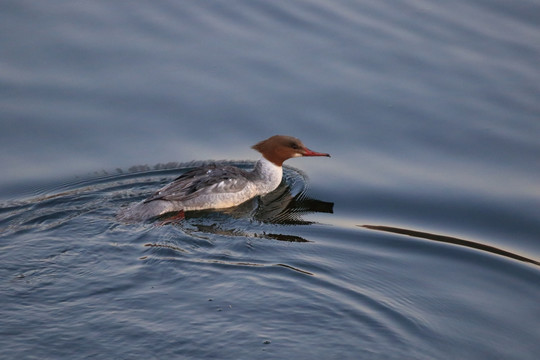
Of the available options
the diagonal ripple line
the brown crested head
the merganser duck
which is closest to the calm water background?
the diagonal ripple line

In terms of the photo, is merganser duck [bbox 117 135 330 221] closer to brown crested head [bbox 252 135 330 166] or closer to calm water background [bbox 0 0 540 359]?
brown crested head [bbox 252 135 330 166]

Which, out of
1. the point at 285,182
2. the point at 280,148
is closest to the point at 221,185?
the point at 280,148

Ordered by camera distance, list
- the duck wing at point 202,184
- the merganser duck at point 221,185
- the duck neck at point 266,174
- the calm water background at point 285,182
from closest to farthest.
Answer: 1. the calm water background at point 285,182
2. the merganser duck at point 221,185
3. the duck wing at point 202,184
4. the duck neck at point 266,174

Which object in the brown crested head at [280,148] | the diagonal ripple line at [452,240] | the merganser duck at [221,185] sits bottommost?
the diagonal ripple line at [452,240]

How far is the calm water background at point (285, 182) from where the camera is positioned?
24.2ft

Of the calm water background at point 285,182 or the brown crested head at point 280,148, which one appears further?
the brown crested head at point 280,148

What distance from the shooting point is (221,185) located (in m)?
10.9

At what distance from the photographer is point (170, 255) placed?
28.6 ft

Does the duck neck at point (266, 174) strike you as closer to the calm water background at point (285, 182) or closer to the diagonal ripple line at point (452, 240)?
the calm water background at point (285, 182)

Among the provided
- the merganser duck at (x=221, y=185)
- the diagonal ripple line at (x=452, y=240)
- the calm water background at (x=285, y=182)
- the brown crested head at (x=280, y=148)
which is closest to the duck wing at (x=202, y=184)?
the merganser duck at (x=221, y=185)

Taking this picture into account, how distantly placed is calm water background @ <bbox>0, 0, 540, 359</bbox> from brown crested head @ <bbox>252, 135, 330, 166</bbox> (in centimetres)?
39

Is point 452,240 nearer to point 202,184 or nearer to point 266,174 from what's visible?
point 266,174

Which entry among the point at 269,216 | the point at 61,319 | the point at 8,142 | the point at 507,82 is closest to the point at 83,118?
the point at 8,142

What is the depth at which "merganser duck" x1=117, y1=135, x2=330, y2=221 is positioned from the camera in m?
10.3
